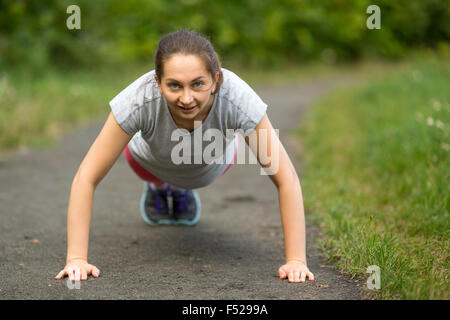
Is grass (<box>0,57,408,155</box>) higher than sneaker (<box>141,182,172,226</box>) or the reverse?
higher

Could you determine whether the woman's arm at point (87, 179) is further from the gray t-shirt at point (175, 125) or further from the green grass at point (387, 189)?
the green grass at point (387, 189)

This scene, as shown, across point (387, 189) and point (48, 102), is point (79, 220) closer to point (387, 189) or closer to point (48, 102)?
point (387, 189)

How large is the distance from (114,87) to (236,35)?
20.3ft

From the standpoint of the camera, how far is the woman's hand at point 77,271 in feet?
8.27

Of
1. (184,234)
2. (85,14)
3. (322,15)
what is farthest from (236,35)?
(184,234)

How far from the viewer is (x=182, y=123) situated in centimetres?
275

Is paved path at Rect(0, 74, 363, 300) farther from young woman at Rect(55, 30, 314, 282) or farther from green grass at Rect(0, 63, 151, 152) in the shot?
green grass at Rect(0, 63, 151, 152)

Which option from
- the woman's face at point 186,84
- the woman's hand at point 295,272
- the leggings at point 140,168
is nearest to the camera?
the woman's face at point 186,84

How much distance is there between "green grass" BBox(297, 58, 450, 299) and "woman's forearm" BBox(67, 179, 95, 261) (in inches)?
49.4

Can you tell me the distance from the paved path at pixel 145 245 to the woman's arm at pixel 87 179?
0.75ft

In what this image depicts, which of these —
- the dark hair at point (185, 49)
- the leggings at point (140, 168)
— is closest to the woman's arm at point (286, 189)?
the dark hair at point (185, 49)

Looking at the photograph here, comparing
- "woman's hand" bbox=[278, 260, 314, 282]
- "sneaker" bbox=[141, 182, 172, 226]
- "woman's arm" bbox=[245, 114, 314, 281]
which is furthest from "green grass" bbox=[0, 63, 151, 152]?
"woman's hand" bbox=[278, 260, 314, 282]

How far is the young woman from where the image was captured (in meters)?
2.48

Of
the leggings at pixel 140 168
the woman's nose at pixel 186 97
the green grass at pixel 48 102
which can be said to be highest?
the green grass at pixel 48 102
